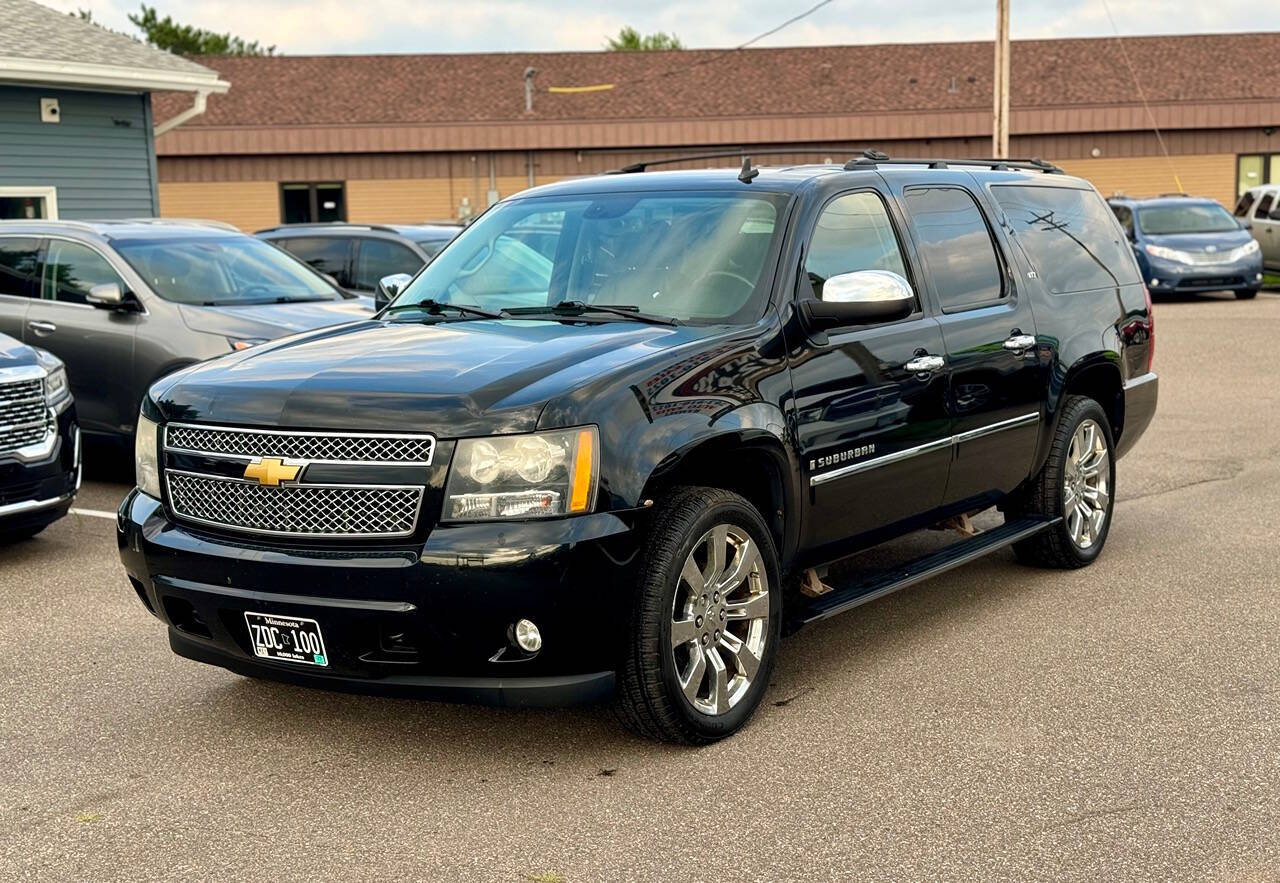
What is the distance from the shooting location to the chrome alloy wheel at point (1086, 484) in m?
7.17

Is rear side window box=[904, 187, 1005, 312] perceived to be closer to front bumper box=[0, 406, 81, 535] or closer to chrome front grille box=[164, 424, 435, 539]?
chrome front grille box=[164, 424, 435, 539]

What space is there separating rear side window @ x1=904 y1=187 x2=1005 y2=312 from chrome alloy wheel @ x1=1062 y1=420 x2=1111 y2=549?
1008 mm

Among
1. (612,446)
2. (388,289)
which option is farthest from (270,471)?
(388,289)

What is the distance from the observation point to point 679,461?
15.4 ft

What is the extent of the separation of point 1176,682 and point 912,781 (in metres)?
1.45

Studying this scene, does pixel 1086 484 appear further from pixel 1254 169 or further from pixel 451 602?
pixel 1254 169

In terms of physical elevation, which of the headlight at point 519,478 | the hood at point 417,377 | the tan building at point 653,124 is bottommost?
the headlight at point 519,478

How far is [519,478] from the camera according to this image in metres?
4.43

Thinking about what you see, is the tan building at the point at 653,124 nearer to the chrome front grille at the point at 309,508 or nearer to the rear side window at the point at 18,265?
the rear side window at the point at 18,265

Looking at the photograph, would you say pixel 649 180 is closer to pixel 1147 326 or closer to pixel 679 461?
pixel 679 461

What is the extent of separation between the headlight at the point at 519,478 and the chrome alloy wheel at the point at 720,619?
1.65ft

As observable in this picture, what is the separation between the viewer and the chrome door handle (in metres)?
5.84

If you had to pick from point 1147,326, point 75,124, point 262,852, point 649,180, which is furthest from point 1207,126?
point 262,852

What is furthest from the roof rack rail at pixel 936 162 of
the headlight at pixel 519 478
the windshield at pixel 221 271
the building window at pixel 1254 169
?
the building window at pixel 1254 169
